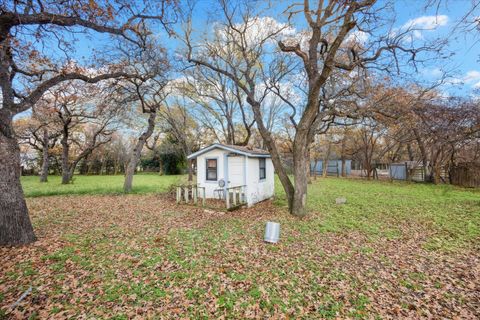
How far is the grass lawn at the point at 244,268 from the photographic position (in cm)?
288

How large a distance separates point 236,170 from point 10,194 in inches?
279

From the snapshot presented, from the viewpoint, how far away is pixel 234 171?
966cm

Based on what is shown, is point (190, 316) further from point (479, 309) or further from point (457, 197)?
point (457, 197)

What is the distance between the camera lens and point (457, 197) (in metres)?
9.81

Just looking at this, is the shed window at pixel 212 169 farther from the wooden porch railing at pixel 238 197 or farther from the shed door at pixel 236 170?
the wooden porch railing at pixel 238 197

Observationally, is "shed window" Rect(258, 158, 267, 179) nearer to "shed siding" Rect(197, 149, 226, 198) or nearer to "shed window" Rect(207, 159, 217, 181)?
"shed siding" Rect(197, 149, 226, 198)

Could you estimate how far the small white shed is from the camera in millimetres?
9312

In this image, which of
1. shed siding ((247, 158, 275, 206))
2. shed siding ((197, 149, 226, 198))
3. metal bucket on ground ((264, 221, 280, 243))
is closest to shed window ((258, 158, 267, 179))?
shed siding ((247, 158, 275, 206))

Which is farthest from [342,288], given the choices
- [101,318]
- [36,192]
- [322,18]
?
[36,192]

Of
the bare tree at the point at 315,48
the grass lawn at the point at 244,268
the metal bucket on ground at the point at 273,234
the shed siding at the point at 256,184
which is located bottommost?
the grass lawn at the point at 244,268

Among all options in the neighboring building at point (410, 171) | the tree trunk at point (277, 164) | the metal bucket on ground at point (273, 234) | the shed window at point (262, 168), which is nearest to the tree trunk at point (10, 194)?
the metal bucket on ground at point (273, 234)

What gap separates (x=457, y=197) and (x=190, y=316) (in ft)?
43.4

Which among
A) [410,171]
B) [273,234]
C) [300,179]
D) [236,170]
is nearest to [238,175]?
[236,170]

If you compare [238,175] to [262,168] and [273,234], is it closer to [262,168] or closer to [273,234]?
[262,168]
